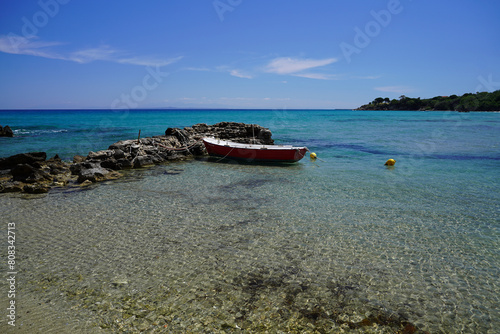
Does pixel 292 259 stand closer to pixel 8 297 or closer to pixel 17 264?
pixel 8 297

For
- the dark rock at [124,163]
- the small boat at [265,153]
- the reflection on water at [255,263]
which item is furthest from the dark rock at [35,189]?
the small boat at [265,153]

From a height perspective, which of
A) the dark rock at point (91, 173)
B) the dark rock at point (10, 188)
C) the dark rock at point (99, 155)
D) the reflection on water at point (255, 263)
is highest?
the dark rock at point (99, 155)

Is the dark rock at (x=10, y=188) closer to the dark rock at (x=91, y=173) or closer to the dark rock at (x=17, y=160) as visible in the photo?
the dark rock at (x=91, y=173)

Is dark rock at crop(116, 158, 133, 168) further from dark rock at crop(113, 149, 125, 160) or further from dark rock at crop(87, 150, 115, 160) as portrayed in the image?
dark rock at crop(87, 150, 115, 160)

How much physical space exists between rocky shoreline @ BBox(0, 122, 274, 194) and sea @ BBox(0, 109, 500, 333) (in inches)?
54.6

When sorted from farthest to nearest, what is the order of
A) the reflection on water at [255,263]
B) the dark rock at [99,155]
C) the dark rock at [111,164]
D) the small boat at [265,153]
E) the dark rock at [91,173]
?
the small boat at [265,153] < the dark rock at [99,155] < the dark rock at [111,164] < the dark rock at [91,173] < the reflection on water at [255,263]

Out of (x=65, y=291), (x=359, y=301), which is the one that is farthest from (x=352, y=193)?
(x=65, y=291)

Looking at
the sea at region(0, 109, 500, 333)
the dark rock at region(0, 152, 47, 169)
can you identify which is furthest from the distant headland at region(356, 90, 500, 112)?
the dark rock at region(0, 152, 47, 169)

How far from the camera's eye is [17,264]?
6590mm

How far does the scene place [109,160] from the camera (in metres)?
17.3

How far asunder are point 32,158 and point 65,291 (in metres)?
14.6

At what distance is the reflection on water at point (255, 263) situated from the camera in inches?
198

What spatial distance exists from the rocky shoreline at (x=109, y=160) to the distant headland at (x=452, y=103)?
408ft

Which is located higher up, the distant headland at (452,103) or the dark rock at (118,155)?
the distant headland at (452,103)
